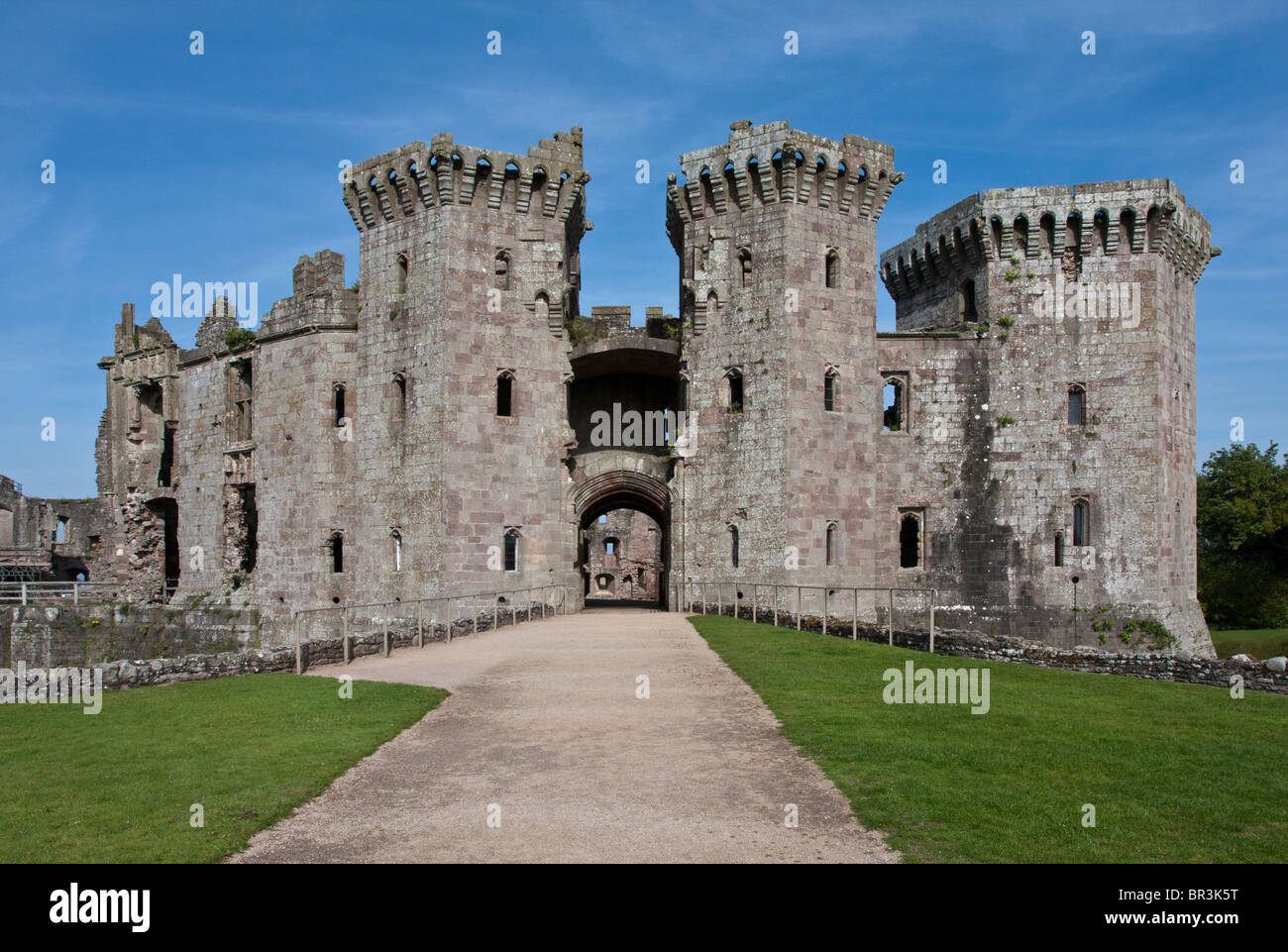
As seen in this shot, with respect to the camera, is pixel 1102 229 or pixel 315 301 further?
pixel 315 301

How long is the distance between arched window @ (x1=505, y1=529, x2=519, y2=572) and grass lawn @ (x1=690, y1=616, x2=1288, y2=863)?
14.8 metres

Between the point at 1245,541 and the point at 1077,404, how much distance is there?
23682 mm

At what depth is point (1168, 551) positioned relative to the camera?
29562 mm

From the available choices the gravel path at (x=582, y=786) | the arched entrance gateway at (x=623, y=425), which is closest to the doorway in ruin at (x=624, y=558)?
the arched entrance gateway at (x=623, y=425)

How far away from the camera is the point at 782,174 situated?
1174 inches

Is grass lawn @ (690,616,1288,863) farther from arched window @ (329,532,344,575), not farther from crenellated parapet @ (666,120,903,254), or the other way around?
arched window @ (329,532,344,575)

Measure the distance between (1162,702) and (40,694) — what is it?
1638 centimetres

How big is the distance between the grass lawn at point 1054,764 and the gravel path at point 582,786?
497mm

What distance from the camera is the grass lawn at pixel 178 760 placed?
26.2 ft

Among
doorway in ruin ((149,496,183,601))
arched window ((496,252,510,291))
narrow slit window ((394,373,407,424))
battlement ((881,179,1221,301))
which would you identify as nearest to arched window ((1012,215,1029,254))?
battlement ((881,179,1221,301))

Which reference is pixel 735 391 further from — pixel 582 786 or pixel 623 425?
pixel 582 786

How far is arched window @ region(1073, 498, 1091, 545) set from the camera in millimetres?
29797

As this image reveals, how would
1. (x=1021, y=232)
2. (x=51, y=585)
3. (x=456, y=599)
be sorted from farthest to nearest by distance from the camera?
(x=51, y=585), (x=1021, y=232), (x=456, y=599)

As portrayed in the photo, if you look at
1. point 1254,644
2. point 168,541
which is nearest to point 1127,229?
point 1254,644
